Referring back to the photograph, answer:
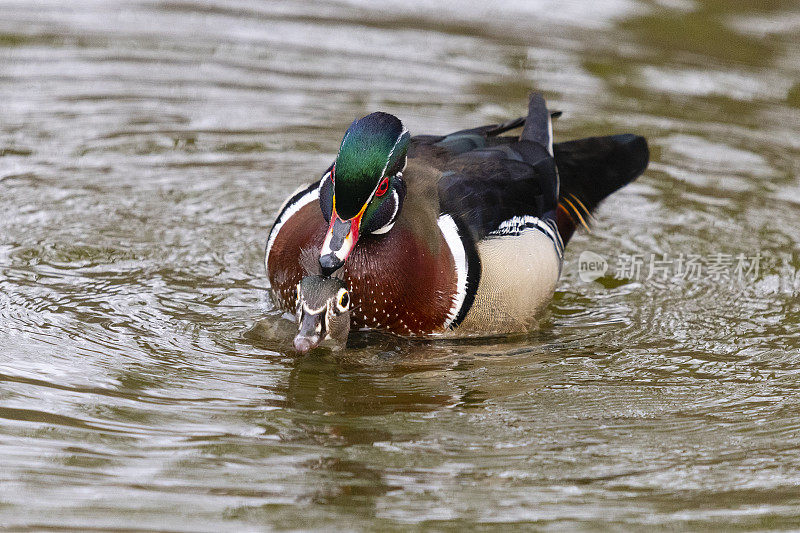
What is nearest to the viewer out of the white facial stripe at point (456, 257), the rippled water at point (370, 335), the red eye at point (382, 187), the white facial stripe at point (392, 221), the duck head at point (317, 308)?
the rippled water at point (370, 335)

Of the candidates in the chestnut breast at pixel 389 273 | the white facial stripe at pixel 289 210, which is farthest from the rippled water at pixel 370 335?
the white facial stripe at pixel 289 210

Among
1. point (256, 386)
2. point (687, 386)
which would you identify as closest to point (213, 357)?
point (256, 386)

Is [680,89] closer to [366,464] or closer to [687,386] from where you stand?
[687,386]

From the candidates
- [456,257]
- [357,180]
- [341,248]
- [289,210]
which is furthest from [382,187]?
[289,210]

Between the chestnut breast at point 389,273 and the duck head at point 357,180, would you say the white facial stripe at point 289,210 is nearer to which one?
the chestnut breast at point 389,273

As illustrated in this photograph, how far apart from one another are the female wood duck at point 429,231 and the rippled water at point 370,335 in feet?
0.66

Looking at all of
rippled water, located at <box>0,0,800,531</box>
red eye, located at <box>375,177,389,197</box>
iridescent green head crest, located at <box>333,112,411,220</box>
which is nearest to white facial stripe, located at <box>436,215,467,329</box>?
rippled water, located at <box>0,0,800,531</box>

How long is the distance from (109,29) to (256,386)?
5.77m

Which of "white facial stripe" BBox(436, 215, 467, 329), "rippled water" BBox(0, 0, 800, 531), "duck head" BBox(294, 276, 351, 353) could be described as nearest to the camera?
"rippled water" BBox(0, 0, 800, 531)

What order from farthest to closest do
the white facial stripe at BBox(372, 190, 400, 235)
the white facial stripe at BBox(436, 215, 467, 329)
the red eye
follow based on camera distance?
1. the white facial stripe at BBox(436, 215, 467, 329)
2. the white facial stripe at BBox(372, 190, 400, 235)
3. the red eye

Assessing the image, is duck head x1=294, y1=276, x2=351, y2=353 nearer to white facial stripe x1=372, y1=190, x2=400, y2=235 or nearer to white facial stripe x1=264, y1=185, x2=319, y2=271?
white facial stripe x1=372, y1=190, x2=400, y2=235

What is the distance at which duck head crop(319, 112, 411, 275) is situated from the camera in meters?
4.94

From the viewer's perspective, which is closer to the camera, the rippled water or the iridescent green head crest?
the rippled water

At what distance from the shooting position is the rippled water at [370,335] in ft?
13.7
